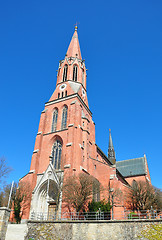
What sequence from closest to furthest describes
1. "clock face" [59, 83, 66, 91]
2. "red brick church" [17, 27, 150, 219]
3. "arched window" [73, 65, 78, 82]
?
"red brick church" [17, 27, 150, 219], "clock face" [59, 83, 66, 91], "arched window" [73, 65, 78, 82]

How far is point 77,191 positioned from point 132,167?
36.7m

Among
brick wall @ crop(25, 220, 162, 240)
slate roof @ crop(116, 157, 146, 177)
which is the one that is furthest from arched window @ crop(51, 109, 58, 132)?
slate roof @ crop(116, 157, 146, 177)

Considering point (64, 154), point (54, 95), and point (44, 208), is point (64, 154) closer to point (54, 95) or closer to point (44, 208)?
point (44, 208)

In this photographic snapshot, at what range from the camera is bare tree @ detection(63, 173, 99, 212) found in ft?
84.1

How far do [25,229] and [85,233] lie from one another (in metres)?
6.97

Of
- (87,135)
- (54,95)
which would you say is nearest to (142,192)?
(87,135)

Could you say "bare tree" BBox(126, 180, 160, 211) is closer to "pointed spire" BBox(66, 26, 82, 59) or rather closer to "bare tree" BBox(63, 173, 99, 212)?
"bare tree" BBox(63, 173, 99, 212)

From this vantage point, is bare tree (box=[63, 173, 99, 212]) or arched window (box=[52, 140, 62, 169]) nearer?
bare tree (box=[63, 173, 99, 212])

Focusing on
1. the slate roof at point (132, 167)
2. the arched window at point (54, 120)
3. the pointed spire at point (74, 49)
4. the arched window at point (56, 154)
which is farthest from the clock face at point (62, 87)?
the slate roof at point (132, 167)

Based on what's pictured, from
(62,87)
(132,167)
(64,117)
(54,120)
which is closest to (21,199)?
(54,120)

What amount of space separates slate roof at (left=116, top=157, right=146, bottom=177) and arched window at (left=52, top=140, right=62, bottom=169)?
30755 millimetres

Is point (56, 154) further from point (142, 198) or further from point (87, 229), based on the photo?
point (142, 198)

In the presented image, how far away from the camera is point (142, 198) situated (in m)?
36.5

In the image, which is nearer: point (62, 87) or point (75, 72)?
point (62, 87)
